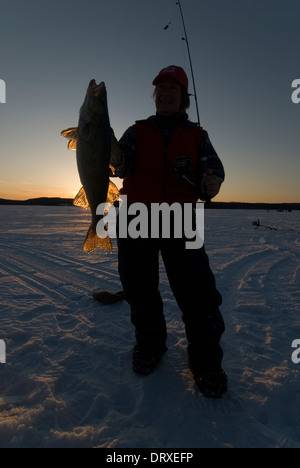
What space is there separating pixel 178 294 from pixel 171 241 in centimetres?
50

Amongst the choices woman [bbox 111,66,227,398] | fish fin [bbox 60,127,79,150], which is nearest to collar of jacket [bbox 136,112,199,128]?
woman [bbox 111,66,227,398]

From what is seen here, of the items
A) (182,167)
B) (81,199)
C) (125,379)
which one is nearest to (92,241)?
(81,199)

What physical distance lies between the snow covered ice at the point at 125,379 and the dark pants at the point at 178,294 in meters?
0.30

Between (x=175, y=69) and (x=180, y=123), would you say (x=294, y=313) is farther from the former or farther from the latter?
(x=175, y=69)

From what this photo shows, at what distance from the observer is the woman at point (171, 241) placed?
7.86 feet

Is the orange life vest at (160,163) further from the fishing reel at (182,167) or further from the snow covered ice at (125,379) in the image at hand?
the snow covered ice at (125,379)

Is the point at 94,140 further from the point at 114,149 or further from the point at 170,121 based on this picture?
the point at 170,121

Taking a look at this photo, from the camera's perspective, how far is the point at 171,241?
2.52 m

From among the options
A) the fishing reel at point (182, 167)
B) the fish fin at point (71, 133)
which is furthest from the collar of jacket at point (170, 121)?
the fish fin at point (71, 133)

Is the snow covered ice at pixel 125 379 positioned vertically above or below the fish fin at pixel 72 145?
below

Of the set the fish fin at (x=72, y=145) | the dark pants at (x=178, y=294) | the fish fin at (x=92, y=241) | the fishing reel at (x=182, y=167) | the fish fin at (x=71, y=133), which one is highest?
the fish fin at (x=71, y=133)

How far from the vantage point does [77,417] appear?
6.56ft
